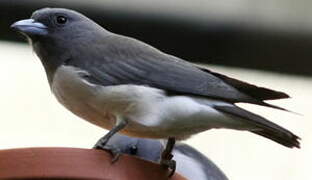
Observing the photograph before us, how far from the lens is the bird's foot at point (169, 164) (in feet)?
9.64

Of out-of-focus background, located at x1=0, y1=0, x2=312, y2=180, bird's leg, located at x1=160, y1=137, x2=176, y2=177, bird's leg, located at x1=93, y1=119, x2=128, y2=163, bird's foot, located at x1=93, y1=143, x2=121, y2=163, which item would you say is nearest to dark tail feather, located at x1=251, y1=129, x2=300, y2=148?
bird's leg, located at x1=160, y1=137, x2=176, y2=177

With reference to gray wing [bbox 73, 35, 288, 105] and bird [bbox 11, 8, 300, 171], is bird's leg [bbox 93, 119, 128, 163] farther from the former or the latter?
gray wing [bbox 73, 35, 288, 105]

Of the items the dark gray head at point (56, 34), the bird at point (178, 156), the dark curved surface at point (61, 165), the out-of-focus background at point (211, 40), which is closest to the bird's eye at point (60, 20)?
the dark gray head at point (56, 34)

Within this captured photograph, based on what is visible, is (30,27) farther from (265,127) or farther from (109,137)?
(265,127)

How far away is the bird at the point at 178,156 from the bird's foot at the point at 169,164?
16cm

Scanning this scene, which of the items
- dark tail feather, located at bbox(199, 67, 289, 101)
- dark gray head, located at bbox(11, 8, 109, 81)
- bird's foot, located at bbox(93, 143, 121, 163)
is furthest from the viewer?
dark gray head, located at bbox(11, 8, 109, 81)

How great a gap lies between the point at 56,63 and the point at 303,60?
123cm

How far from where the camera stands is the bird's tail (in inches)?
123

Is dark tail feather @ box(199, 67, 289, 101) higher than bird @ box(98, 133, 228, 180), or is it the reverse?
dark tail feather @ box(199, 67, 289, 101)

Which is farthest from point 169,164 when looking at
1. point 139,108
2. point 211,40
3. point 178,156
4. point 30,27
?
point 211,40

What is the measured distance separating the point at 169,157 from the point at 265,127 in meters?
0.25

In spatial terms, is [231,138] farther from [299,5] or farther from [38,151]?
[38,151]

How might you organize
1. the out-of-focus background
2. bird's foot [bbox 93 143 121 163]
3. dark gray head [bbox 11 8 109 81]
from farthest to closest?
the out-of-focus background, dark gray head [bbox 11 8 109 81], bird's foot [bbox 93 143 121 163]

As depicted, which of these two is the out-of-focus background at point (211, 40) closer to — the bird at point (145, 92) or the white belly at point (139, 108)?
the bird at point (145, 92)
